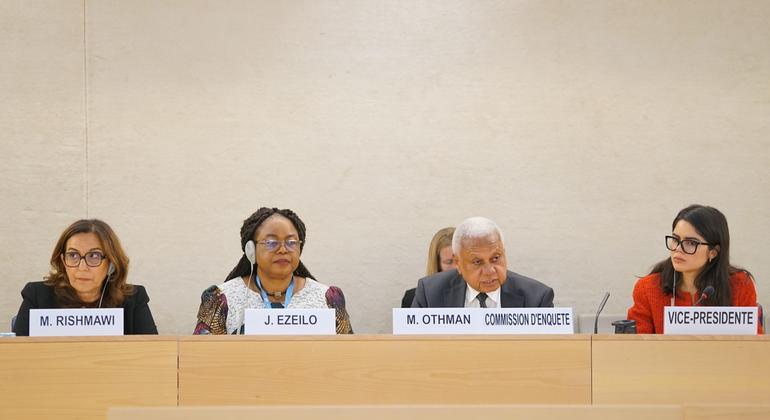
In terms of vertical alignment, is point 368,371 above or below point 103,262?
below

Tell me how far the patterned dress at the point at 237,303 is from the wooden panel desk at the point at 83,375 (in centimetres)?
70

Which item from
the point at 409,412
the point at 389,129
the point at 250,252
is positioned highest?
the point at 389,129

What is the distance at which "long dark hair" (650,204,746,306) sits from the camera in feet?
10.9

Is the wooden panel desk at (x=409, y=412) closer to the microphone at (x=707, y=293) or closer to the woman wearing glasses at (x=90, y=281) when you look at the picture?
the microphone at (x=707, y=293)

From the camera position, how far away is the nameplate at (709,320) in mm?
2707

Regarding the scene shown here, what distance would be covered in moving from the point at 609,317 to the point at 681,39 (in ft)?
5.09

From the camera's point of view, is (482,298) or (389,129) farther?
(389,129)

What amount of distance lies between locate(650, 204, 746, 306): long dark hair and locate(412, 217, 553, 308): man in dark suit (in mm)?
463

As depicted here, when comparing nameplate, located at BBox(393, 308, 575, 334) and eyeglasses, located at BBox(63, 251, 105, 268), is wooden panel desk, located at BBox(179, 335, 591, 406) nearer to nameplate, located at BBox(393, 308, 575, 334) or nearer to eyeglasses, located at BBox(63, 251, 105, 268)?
nameplate, located at BBox(393, 308, 575, 334)

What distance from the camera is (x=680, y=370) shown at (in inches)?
99.3

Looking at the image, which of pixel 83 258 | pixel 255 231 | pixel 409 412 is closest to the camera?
pixel 409 412

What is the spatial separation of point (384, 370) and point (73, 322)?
98cm

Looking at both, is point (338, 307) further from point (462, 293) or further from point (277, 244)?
point (462, 293)

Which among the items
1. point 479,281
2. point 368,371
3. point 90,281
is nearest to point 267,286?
point 90,281
